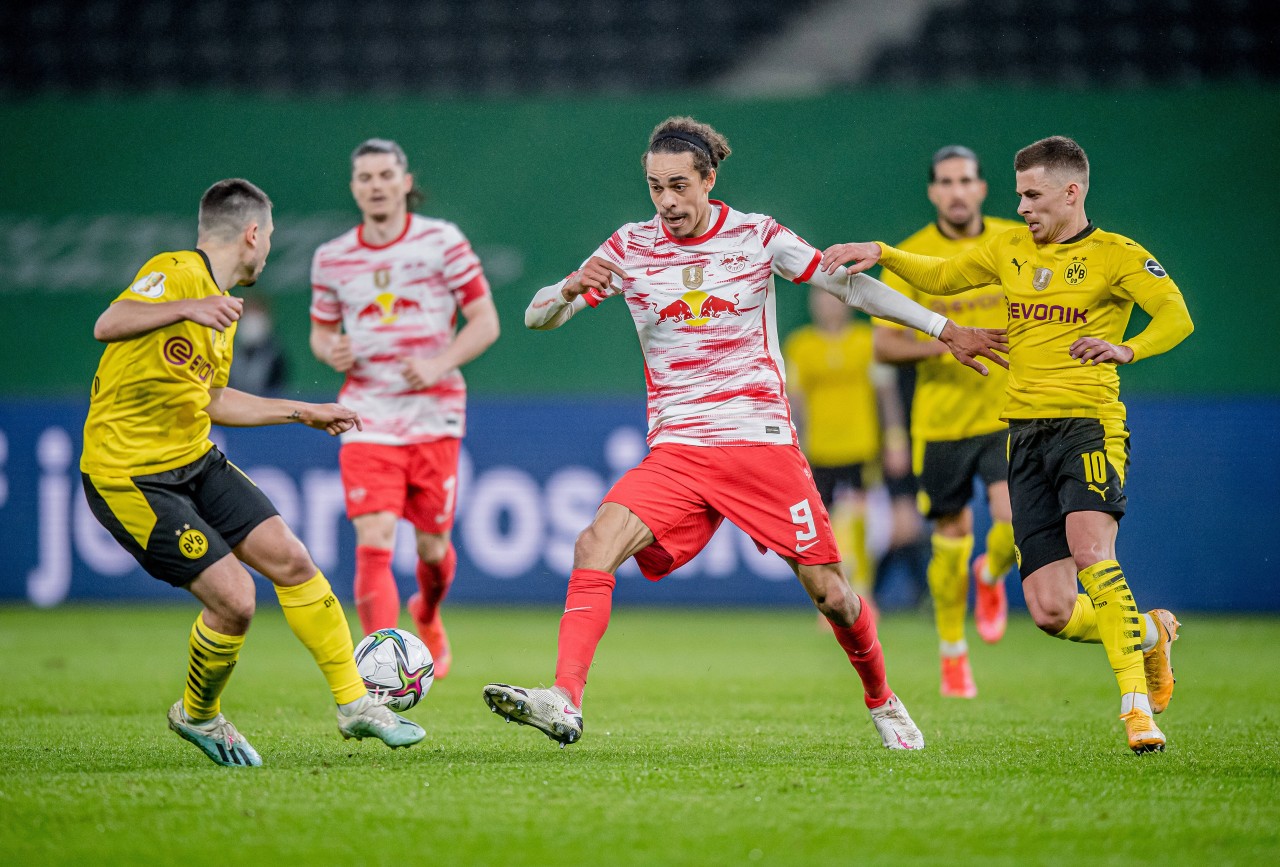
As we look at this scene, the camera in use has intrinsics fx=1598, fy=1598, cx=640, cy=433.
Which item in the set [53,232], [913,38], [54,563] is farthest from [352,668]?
[913,38]

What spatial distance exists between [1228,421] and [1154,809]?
820cm

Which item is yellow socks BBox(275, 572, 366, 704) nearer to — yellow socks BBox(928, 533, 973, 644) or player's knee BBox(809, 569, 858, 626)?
player's knee BBox(809, 569, 858, 626)

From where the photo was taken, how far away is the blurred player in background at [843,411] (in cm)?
1177

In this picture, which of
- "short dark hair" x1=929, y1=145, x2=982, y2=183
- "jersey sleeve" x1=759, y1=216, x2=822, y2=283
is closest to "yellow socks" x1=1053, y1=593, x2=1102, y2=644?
"jersey sleeve" x1=759, y1=216, x2=822, y2=283

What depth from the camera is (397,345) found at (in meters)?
7.55

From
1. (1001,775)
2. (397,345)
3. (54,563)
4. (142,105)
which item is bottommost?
(54,563)

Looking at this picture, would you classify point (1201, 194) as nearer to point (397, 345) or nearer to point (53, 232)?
point (397, 345)

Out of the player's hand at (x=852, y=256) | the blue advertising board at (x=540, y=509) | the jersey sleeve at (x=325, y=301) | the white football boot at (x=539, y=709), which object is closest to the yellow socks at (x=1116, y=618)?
the player's hand at (x=852, y=256)

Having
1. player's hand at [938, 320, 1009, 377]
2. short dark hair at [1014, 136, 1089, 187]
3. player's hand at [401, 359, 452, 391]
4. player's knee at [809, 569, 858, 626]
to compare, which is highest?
short dark hair at [1014, 136, 1089, 187]

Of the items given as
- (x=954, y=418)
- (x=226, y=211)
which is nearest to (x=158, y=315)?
(x=226, y=211)

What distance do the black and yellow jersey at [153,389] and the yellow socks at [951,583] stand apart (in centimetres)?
380

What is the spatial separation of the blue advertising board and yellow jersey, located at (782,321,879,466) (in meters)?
1.00

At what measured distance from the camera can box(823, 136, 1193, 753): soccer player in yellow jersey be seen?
5512mm

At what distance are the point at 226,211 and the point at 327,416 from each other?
2.59 ft
